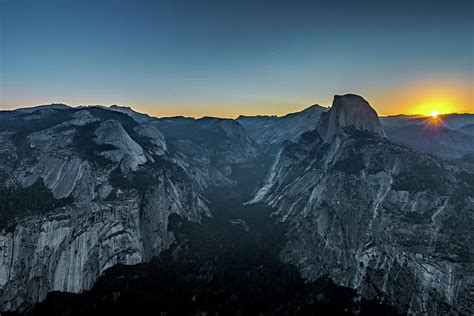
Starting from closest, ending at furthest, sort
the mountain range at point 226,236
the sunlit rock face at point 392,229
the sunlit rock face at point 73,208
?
the sunlit rock face at point 392,229
the mountain range at point 226,236
the sunlit rock face at point 73,208

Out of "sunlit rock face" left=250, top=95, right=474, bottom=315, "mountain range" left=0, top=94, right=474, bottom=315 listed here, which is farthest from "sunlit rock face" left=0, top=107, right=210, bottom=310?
"sunlit rock face" left=250, top=95, right=474, bottom=315

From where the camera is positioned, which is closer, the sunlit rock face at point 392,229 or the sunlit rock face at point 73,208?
the sunlit rock face at point 392,229

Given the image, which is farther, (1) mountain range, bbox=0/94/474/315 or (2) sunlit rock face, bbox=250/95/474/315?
(1) mountain range, bbox=0/94/474/315

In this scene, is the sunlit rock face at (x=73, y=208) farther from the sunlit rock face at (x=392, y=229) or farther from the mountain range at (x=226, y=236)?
the sunlit rock face at (x=392, y=229)

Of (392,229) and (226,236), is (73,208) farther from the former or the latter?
(392,229)

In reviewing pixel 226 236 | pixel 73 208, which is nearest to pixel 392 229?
pixel 226 236

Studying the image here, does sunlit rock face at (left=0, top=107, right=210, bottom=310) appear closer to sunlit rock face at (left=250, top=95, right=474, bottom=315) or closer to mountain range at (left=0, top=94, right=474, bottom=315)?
mountain range at (left=0, top=94, right=474, bottom=315)

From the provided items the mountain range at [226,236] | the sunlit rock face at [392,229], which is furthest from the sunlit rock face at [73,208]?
the sunlit rock face at [392,229]
